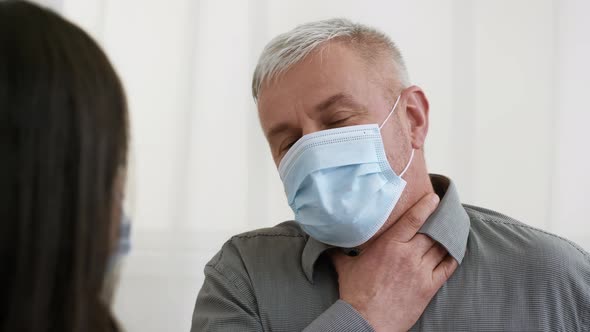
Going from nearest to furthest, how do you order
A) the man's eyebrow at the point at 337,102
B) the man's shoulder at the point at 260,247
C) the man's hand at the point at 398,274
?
the man's hand at the point at 398,274 → the man's eyebrow at the point at 337,102 → the man's shoulder at the point at 260,247

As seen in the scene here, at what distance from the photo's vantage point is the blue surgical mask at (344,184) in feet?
4.35

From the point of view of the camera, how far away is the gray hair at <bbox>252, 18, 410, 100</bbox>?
A: 4.74 ft

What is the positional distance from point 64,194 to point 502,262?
98 centimetres

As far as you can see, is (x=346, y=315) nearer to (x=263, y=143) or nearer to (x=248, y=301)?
(x=248, y=301)

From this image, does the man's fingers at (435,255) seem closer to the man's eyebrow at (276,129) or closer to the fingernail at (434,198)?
the fingernail at (434,198)

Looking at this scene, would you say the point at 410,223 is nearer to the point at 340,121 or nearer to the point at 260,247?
the point at 340,121

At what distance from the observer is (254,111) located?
201 cm

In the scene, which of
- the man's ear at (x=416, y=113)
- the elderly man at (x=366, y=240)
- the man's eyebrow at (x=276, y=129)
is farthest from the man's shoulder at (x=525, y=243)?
the man's eyebrow at (x=276, y=129)

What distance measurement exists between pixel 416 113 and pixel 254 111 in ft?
2.19

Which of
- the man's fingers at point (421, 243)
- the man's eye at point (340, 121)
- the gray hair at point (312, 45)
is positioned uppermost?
the gray hair at point (312, 45)

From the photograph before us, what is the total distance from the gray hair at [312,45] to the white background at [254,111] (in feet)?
1.61

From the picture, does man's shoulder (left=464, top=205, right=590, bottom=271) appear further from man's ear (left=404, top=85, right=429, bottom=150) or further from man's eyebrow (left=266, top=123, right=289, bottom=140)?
man's eyebrow (left=266, top=123, right=289, bottom=140)

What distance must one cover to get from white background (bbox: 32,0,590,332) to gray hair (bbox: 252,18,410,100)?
49 centimetres

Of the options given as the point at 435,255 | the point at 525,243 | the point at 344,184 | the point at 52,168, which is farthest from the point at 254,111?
the point at 52,168
